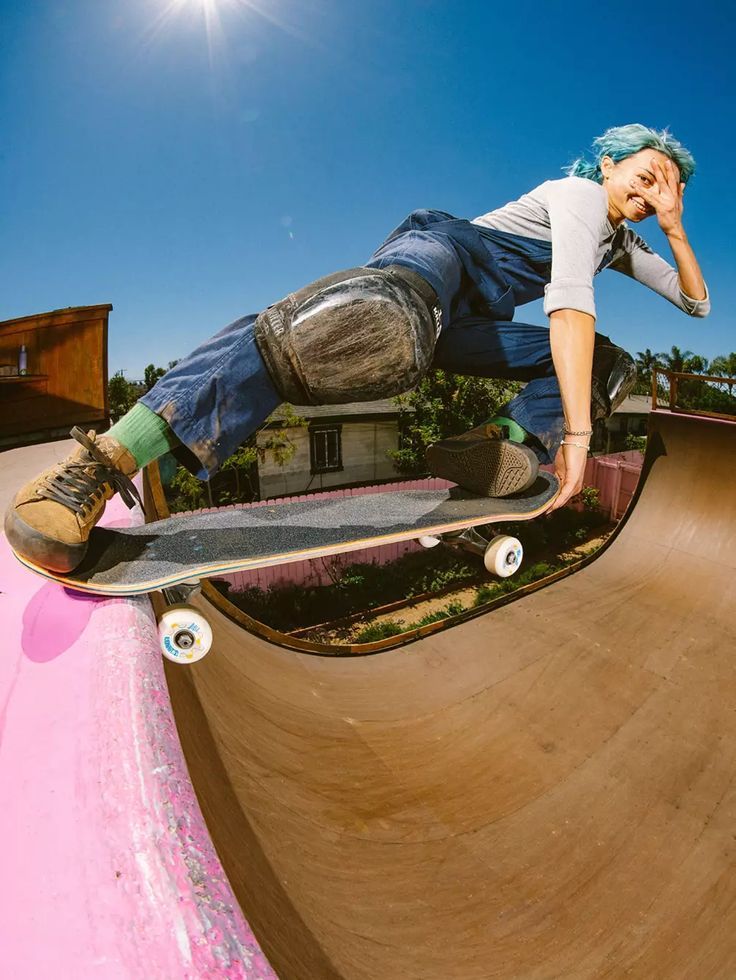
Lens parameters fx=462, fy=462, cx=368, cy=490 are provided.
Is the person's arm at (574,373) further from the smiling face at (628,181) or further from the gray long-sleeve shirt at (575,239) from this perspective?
the smiling face at (628,181)

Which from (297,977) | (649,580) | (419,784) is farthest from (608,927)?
(649,580)

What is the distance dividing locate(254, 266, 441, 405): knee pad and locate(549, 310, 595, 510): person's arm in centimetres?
75

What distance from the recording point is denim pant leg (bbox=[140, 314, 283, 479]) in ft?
4.94

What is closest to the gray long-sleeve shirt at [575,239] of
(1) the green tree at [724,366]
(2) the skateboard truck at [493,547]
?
(2) the skateboard truck at [493,547]

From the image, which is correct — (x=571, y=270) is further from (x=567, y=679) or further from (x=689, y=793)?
(x=567, y=679)

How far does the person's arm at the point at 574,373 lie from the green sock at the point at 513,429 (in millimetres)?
580

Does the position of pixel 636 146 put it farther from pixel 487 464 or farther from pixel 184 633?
pixel 184 633

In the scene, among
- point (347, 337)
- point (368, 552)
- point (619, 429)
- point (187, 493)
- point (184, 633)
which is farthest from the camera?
point (619, 429)

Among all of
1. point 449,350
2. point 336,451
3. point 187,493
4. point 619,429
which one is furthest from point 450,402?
point 449,350

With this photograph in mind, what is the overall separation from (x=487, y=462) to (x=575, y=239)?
1.25 meters

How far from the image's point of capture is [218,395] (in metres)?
1.53

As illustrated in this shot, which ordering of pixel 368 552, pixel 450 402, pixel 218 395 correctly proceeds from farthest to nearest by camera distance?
pixel 450 402 → pixel 368 552 → pixel 218 395

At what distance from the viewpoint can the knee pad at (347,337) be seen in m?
1.40

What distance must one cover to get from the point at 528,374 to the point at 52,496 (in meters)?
2.51
